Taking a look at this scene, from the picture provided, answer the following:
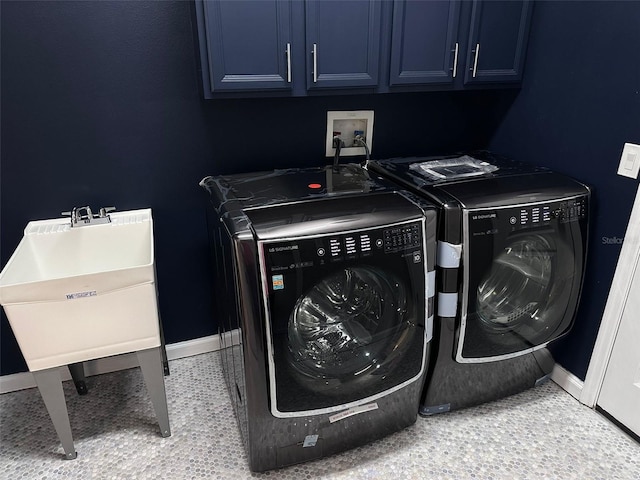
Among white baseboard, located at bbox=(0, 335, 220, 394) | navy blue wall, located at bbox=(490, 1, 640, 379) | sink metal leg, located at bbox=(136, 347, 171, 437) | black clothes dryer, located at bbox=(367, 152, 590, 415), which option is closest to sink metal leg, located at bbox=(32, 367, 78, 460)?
sink metal leg, located at bbox=(136, 347, 171, 437)

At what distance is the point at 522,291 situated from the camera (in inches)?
72.2

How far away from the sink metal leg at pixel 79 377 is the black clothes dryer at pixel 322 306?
744mm

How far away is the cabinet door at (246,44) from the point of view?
4.99 ft

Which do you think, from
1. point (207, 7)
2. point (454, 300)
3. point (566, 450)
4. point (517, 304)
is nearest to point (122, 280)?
point (207, 7)

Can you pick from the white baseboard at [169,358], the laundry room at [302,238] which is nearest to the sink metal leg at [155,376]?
the laundry room at [302,238]

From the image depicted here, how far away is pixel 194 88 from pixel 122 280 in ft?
2.80

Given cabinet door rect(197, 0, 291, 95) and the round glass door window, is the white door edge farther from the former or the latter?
cabinet door rect(197, 0, 291, 95)

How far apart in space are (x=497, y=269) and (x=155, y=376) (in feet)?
4.43

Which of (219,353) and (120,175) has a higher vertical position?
(120,175)

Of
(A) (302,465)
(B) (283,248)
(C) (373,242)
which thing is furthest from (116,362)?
(C) (373,242)

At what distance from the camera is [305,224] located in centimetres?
136

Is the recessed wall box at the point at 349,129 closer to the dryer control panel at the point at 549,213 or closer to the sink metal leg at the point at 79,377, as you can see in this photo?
the dryer control panel at the point at 549,213

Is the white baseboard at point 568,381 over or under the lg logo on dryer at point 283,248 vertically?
under

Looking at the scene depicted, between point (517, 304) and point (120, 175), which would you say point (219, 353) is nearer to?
point (120, 175)
